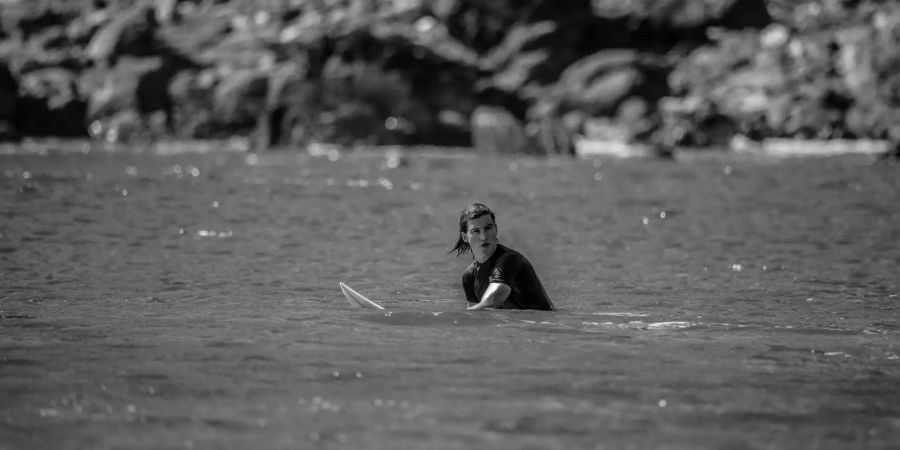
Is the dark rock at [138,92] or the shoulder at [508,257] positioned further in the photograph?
the dark rock at [138,92]

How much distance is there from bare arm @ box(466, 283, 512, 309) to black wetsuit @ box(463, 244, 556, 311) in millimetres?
46

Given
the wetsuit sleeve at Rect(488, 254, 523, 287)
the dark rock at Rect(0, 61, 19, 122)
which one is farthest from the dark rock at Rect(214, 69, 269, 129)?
the wetsuit sleeve at Rect(488, 254, 523, 287)

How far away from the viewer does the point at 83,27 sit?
98.8 metres

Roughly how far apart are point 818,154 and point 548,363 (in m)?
47.6

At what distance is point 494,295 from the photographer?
13.0 metres

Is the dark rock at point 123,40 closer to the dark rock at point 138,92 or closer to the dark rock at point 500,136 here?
the dark rock at point 138,92

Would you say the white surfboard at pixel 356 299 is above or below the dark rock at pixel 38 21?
below

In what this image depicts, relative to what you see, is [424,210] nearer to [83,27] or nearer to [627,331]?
[627,331]

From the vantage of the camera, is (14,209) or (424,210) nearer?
(14,209)

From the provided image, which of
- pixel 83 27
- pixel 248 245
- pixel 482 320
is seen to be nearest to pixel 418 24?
pixel 83 27

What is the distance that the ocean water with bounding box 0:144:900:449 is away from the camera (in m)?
8.73

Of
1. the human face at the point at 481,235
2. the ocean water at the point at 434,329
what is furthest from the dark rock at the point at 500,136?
the human face at the point at 481,235

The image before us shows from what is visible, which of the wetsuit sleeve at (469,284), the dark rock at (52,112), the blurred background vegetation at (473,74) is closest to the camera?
the wetsuit sleeve at (469,284)

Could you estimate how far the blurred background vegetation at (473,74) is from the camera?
66750 mm
